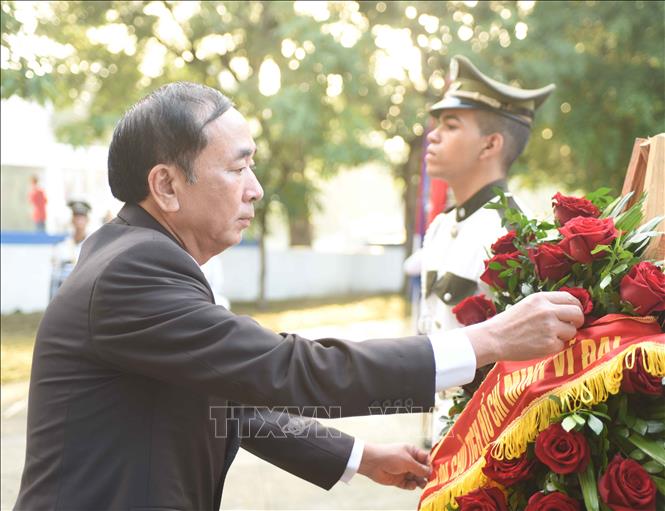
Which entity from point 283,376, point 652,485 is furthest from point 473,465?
point 283,376

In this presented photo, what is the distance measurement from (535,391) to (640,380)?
9.2 inches

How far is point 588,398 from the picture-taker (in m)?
1.64

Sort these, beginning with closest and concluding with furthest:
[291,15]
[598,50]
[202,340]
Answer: [202,340] < [291,15] < [598,50]

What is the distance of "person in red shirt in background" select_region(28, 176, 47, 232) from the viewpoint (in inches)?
289

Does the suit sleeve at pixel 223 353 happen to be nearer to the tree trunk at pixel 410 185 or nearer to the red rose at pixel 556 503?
the red rose at pixel 556 503

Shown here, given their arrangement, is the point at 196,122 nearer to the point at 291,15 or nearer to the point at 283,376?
the point at 283,376

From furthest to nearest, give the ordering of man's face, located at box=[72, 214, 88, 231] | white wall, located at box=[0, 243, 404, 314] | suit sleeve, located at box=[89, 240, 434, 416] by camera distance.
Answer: white wall, located at box=[0, 243, 404, 314]
man's face, located at box=[72, 214, 88, 231]
suit sleeve, located at box=[89, 240, 434, 416]

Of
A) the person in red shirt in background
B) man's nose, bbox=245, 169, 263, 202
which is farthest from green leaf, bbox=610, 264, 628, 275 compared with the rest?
the person in red shirt in background

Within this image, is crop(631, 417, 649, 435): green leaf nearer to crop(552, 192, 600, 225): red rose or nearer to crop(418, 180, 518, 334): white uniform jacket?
crop(552, 192, 600, 225): red rose

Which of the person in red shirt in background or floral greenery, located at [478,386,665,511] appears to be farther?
the person in red shirt in background

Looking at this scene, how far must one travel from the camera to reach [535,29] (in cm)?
1189

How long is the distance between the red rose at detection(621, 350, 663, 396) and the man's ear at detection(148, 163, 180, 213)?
998 mm

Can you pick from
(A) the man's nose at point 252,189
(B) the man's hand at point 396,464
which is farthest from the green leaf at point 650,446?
(A) the man's nose at point 252,189

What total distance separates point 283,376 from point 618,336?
70cm
